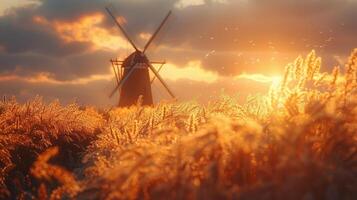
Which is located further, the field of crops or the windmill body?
the windmill body

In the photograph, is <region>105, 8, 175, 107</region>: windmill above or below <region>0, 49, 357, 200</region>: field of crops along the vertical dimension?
above

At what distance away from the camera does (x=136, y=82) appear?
41250 millimetres

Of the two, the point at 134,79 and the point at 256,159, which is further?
the point at 134,79

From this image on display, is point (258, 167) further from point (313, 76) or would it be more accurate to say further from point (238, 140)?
point (313, 76)

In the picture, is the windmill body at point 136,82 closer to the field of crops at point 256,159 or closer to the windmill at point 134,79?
the windmill at point 134,79

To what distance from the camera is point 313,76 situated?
19.0 feet

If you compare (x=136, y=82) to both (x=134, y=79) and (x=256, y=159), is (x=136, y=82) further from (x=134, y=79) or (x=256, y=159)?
(x=256, y=159)

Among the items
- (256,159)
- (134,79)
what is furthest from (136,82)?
(256,159)

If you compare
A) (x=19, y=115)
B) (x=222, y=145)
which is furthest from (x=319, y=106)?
(x=19, y=115)

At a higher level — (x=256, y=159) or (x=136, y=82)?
(x=136, y=82)

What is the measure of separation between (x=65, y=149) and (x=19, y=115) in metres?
1.11

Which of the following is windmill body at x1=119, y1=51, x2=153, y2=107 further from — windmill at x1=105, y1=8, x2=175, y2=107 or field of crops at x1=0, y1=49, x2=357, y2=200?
field of crops at x1=0, y1=49, x2=357, y2=200

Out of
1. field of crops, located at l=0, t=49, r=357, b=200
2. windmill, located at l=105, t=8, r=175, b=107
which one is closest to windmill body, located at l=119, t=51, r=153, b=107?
windmill, located at l=105, t=8, r=175, b=107

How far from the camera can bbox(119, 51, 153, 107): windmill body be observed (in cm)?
4138
